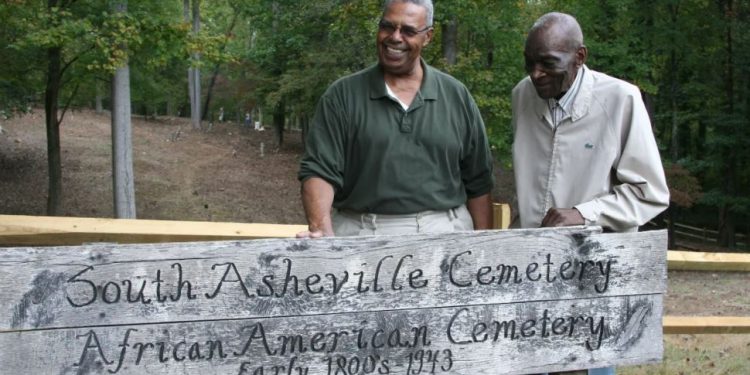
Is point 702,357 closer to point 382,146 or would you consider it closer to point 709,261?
point 709,261

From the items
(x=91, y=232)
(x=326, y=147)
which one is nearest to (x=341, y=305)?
(x=326, y=147)

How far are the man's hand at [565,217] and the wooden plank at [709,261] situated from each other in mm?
2984

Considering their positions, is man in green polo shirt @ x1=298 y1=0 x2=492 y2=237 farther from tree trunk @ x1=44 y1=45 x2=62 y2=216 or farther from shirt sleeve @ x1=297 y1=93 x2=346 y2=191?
tree trunk @ x1=44 y1=45 x2=62 y2=216

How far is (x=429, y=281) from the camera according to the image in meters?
2.93

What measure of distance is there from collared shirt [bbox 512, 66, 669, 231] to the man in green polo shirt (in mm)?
377

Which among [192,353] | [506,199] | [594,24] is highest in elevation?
[594,24]

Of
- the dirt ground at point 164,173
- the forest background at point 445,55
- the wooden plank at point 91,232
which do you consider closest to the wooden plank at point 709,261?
the wooden plank at point 91,232

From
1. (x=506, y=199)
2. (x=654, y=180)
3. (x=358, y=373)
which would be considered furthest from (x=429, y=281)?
(x=506, y=199)

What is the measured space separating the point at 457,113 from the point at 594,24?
16364 mm

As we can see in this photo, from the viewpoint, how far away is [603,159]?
3.12 metres

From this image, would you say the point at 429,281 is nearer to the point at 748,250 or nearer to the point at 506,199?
the point at 506,199

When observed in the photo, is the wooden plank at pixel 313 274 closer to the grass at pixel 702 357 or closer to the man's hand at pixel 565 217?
the man's hand at pixel 565 217

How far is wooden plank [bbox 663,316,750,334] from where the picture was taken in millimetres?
5066

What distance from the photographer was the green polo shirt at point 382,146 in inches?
128
